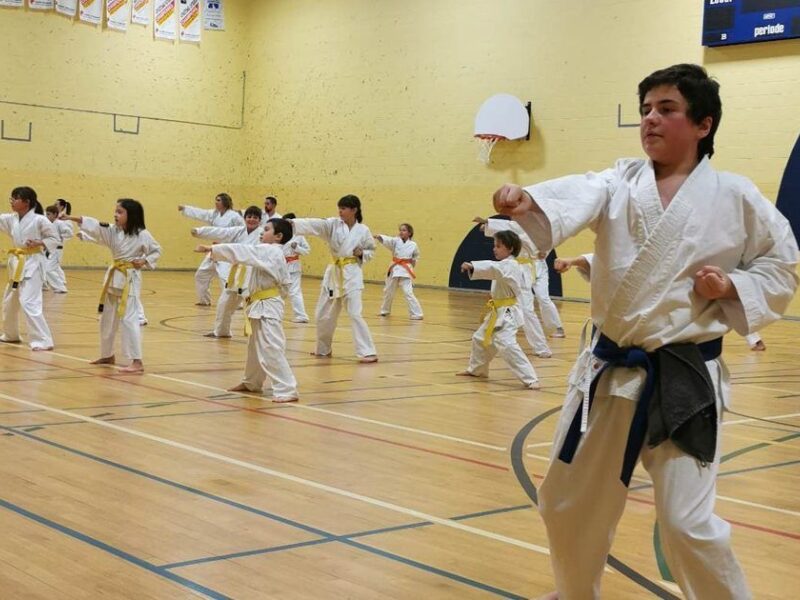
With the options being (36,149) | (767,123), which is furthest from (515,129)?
(36,149)

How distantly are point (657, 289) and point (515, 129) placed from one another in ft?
57.2

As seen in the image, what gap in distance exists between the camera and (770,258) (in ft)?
9.68

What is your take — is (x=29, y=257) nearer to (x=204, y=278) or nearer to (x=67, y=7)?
(x=204, y=278)

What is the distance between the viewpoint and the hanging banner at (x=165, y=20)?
2372 cm

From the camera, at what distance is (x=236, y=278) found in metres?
11.8

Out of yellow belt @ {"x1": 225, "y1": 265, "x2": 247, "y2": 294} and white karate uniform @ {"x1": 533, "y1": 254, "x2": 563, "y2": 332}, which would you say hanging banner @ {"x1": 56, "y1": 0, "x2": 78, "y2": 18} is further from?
white karate uniform @ {"x1": 533, "y1": 254, "x2": 563, "y2": 332}

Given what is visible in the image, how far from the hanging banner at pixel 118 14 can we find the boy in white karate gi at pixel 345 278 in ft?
48.0

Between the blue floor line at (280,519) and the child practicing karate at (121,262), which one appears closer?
the blue floor line at (280,519)

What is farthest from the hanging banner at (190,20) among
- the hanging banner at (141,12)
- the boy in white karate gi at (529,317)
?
the boy in white karate gi at (529,317)

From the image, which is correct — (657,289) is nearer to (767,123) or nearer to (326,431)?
(326,431)

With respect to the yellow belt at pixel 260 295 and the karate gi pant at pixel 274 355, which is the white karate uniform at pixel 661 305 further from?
the yellow belt at pixel 260 295

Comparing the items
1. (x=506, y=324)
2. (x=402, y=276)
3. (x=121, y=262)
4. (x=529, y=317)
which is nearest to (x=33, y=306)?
(x=121, y=262)

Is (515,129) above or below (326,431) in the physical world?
above

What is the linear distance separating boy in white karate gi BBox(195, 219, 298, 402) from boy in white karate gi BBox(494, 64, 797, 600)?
4.81m
